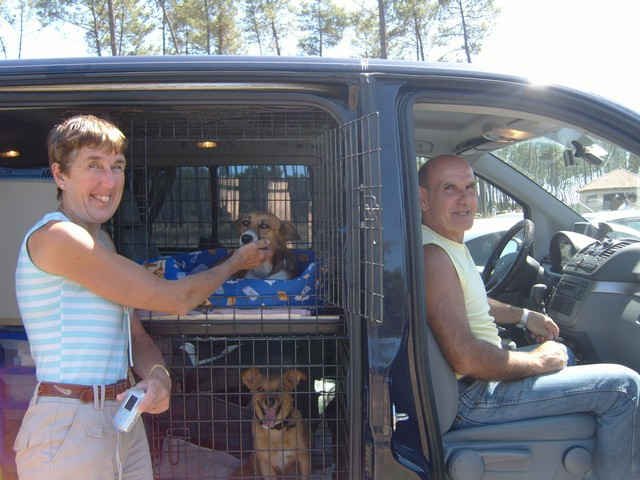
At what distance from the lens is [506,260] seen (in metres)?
3.29

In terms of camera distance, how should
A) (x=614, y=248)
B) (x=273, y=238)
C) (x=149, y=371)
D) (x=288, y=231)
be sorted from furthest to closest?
1. (x=288, y=231)
2. (x=273, y=238)
3. (x=614, y=248)
4. (x=149, y=371)

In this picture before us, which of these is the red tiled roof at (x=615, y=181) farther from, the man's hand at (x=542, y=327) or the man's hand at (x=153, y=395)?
the man's hand at (x=153, y=395)

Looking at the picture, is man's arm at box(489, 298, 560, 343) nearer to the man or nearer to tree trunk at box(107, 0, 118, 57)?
the man

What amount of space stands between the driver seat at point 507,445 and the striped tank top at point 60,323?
91cm

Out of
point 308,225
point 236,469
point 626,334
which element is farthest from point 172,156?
point 626,334

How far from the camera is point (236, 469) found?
7.13 feet

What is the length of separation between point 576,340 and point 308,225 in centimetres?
141

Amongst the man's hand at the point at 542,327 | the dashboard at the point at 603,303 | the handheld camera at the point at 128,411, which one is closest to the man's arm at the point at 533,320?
the man's hand at the point at 542,327

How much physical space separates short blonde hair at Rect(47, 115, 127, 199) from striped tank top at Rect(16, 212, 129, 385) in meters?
0.16

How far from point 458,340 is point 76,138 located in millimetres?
1207

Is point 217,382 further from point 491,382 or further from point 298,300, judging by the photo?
point 491,382

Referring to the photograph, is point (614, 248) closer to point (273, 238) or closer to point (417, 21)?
point (273, 238)

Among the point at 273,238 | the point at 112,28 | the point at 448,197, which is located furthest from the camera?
the point at 112,28

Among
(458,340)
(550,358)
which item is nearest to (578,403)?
(550,358)
